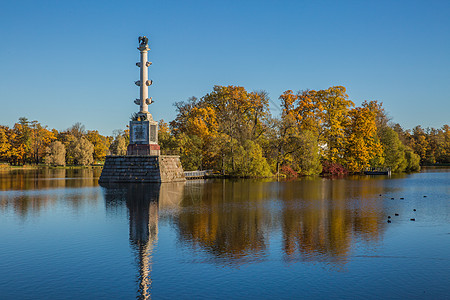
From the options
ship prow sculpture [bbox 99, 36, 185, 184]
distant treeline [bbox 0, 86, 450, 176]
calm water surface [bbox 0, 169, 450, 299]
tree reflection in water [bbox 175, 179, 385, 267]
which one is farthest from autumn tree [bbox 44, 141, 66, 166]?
tree reflection in water [bbox 175, 179, 385, 267]

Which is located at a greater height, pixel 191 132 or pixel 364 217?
pixel 191 132

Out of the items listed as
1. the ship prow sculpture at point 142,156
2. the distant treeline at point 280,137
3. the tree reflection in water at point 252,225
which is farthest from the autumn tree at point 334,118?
the tree reflection in water at point 252,225

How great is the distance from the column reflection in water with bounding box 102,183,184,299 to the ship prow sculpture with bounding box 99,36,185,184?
1315cm

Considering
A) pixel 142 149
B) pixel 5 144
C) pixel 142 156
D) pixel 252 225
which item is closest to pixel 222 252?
pixel 252 225

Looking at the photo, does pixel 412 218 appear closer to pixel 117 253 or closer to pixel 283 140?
pixel 117 253

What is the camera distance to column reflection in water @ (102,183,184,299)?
13594mm

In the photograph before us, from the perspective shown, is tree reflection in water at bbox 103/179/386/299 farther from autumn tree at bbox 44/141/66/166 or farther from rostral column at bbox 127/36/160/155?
autumn tree at bbox 44/141/66/166

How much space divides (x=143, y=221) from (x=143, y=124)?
30855 mm

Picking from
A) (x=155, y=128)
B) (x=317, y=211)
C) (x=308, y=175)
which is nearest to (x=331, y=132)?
(x=308, y=175)

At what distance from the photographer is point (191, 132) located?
7131 centimetres

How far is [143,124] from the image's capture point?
52.8 m

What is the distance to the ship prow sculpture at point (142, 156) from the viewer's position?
170ft

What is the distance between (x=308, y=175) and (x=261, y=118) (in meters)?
13.2

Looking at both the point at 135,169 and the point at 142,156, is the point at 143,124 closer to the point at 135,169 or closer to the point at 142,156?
the point at 142,156
